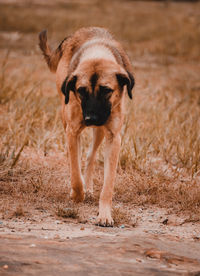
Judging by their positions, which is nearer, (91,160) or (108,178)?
(108,178)

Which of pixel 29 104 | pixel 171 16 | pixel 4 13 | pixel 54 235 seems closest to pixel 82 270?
pixel 54 235

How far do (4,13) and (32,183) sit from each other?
17.3 m

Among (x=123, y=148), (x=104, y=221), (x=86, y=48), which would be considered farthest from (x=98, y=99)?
(x=123, y=148)

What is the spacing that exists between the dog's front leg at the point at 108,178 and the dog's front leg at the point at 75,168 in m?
0.31

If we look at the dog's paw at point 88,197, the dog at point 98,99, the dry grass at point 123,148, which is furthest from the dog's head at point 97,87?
the dog's paw at point 88,197

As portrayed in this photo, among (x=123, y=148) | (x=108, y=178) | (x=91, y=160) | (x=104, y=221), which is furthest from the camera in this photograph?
(x=123, y=148)

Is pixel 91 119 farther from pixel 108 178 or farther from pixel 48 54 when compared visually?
pixel 48 54

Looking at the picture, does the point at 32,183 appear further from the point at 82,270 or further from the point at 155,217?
the point at 82,270

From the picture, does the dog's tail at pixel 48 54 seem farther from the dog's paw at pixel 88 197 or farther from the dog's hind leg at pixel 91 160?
the dog's paw at pixel 88 197

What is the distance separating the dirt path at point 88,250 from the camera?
3.02 m

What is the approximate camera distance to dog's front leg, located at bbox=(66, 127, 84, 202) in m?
4.70

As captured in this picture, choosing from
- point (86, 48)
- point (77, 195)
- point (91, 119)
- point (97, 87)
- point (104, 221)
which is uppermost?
point (86, 48)

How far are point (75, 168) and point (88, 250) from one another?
58.0 inches

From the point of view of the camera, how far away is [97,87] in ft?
14.0
